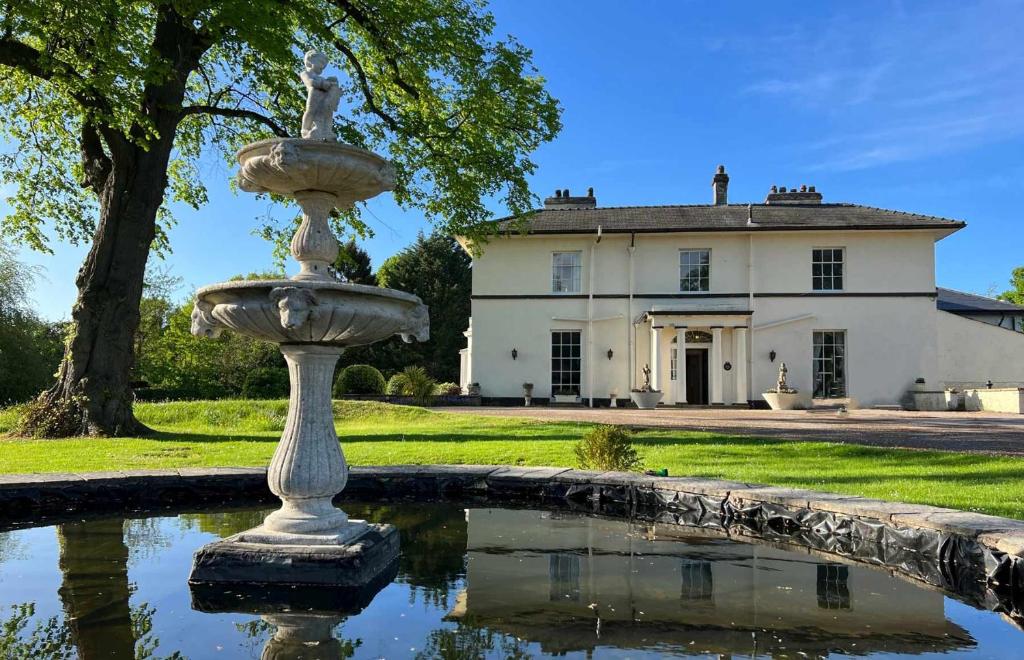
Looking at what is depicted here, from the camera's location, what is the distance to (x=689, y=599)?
3334 mm

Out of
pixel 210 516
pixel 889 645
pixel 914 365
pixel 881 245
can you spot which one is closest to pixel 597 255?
pixel 881 245

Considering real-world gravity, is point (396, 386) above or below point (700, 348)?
below

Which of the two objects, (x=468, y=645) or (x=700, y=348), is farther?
(x=700, y=348)

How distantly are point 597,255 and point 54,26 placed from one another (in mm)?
17410

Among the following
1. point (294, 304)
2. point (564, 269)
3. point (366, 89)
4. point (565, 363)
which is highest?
point (366, 89)

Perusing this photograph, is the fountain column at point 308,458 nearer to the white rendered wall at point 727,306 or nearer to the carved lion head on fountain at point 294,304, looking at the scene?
the carved lion head on fountain at point 294,304

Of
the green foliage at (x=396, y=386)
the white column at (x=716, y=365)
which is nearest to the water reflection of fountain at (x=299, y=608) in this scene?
the green foliage at (x=396, y=386)

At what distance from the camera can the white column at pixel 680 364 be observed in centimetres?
2247

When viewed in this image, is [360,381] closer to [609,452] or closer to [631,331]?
[631,331]

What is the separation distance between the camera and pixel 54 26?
9305 mm

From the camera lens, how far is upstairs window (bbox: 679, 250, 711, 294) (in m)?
23.6

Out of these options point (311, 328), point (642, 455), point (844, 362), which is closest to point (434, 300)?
point (844, 362)

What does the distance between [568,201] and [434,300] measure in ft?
45.1

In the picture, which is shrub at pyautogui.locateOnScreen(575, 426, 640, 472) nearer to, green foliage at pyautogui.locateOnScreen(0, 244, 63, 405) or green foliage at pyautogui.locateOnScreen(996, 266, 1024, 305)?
green foliage at pyautogui.locateOnScreen(0, 244, 63, 405)
